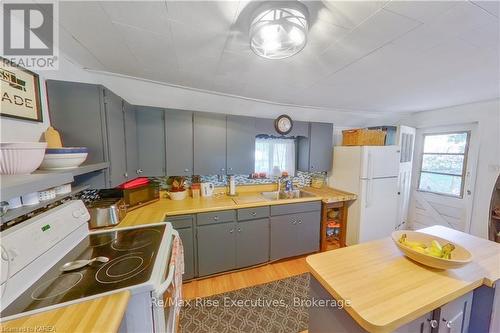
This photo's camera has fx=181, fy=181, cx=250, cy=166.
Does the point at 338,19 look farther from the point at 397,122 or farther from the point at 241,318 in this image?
the point at 397,122

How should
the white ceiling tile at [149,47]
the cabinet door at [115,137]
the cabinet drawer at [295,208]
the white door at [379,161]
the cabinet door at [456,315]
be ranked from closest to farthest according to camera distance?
the cabinet door at [456,315] < the white ceiling tile at [149,47] < the cabinet door at [115,137] < the cabinet drawer at [295,208] < the white door at [379,161]

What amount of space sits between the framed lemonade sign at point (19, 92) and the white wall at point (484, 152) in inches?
191

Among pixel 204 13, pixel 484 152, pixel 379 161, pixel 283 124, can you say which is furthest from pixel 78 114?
pixel 484 152

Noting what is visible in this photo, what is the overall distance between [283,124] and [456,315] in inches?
87.7

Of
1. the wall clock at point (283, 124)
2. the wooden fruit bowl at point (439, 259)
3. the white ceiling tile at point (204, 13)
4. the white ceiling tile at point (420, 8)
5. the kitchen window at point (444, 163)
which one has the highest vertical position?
the white ceiling tile at point (204, 13)

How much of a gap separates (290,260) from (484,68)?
2.74 m

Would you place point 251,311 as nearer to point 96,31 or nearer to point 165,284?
point 165,284

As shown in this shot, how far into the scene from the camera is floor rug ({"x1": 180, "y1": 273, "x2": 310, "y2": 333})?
60.4 inches

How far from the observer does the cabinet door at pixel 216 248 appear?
196 centimetres

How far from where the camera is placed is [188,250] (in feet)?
6.29

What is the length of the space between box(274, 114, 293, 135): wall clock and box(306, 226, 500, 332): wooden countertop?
5.77ft

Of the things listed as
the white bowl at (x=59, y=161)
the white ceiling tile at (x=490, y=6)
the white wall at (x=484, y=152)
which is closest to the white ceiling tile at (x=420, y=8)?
the white ceiling tile at (x=490, y=6)

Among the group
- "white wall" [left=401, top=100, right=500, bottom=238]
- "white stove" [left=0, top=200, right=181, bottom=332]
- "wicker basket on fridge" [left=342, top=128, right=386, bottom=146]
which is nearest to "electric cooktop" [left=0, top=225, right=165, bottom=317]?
"white stove" [left=0, top=200, right=181, bottom=332]

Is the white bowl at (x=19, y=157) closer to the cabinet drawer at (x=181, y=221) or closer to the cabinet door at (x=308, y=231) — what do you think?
the cabinet drawer at (x=181, y=221)
